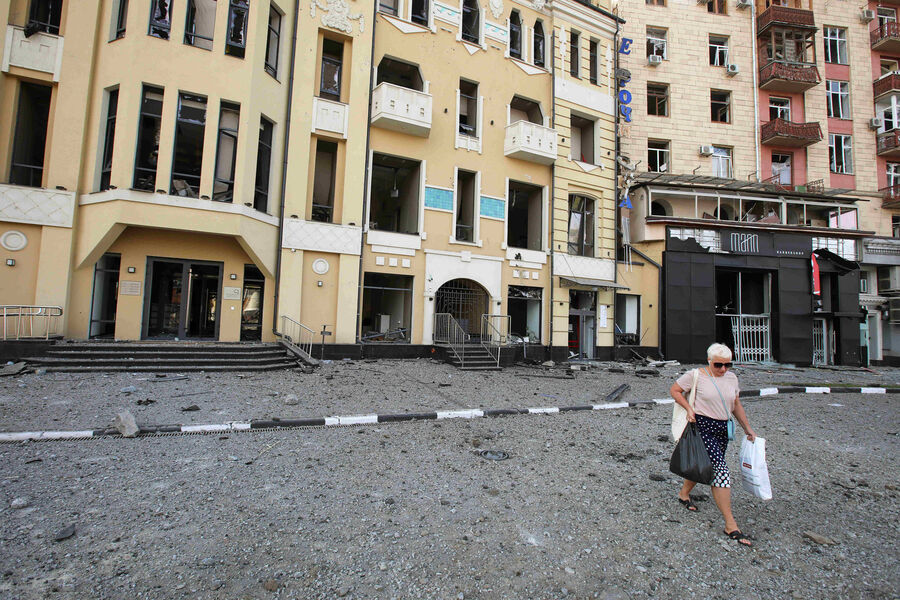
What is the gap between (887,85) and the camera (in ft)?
80.1

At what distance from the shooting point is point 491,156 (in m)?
17.9

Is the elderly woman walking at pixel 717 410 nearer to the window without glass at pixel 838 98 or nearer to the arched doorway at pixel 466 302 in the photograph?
the arched doorway at pixel 466 302

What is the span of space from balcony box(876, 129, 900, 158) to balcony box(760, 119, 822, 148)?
4293 mm

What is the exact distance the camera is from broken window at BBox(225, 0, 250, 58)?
13352mm

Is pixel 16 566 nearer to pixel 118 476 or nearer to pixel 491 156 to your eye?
pixel 118 476

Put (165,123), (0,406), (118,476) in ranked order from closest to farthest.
A: (118,476) < (0,406) < (165,123)

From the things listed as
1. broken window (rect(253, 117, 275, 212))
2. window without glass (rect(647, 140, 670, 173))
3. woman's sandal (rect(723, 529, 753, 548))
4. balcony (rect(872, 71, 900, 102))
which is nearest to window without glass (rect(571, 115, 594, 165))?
window without glass (rect(647, 140, 670, 173))

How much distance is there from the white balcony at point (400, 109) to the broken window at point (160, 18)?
6.28m

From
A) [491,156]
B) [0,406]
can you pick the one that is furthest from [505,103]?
[0,406]

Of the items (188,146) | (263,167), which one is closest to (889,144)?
(263,167)

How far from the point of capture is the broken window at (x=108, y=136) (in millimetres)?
12492

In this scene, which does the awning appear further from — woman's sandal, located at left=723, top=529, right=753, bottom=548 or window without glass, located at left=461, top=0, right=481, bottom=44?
woman's sandal, located at left=723, top=529, right=753, bottom=548

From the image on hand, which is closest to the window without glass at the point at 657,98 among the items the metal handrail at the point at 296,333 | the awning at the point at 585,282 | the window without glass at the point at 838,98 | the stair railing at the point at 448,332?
the window without glass at the point at 838,98

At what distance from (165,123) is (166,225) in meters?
2.92
